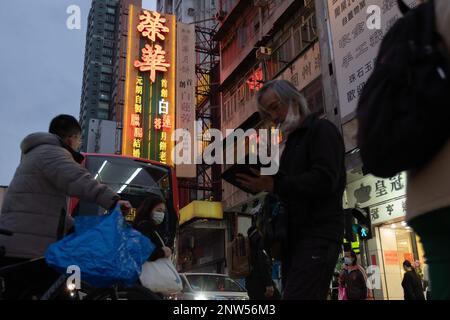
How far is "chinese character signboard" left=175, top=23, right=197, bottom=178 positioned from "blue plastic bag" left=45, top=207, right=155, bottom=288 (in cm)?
1766

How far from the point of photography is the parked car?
436 inches

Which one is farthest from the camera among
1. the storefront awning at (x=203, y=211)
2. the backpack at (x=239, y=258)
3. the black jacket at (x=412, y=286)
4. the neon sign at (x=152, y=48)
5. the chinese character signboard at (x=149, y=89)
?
the storefront awning at (x=203, y=211)

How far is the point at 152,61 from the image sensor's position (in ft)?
68.8

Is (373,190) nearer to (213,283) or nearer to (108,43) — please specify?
(213,283)

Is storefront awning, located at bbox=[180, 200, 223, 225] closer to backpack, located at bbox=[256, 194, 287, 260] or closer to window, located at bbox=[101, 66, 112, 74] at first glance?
backpack, located at bbox=[256, 194, 287, 260]

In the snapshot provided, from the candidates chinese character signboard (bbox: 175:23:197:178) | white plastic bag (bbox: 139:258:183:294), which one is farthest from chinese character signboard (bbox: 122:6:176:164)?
white plastic bag (bbox: 139:258:183:294)

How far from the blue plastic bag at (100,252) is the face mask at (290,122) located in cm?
124

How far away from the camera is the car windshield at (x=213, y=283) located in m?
12.1

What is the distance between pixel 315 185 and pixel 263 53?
1729cm

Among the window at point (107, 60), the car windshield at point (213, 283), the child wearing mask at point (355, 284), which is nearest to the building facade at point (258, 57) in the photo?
the car windshield at point (213, 283)

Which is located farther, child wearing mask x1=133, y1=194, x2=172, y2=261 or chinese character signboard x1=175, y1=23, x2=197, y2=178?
chinese character signboard x1=175, y1=23, x2=197, y2=178

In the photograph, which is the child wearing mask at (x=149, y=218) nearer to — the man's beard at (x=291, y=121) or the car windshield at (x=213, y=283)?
the man's beard at (x=291, y=121)

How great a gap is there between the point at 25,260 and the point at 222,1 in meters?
26.0

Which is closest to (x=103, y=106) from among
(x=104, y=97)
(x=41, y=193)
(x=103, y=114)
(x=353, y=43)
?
(x=103, y=114)
